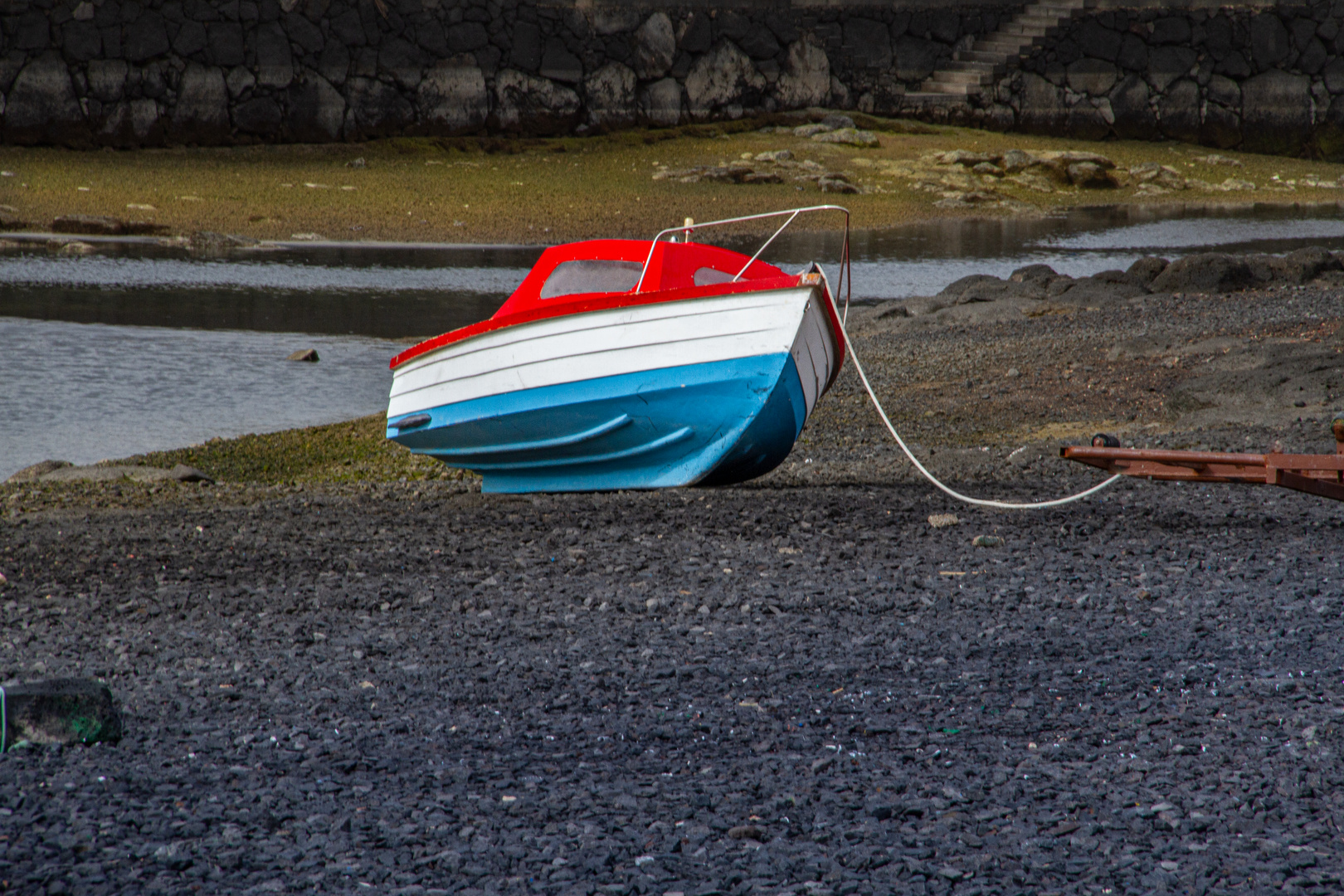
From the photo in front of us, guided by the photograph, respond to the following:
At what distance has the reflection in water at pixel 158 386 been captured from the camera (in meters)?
10.1

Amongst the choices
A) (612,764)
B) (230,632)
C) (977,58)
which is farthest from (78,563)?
(977,58)

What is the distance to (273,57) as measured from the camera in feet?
80.5


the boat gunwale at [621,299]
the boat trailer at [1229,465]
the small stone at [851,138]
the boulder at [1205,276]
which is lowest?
the boat trailer at [1229,465]

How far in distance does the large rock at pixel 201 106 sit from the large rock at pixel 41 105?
5.73ft

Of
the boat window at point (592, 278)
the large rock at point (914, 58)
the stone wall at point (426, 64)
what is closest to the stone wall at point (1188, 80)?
the large rock at point (914, 58)

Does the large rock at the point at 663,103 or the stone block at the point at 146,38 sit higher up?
the stone block at the point at 146,38

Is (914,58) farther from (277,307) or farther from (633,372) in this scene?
(633,372)

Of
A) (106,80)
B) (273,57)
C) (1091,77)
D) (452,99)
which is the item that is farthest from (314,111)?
(1091,77)

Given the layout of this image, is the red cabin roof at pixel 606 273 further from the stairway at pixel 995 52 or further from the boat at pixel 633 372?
the stairway at pixel 995 52

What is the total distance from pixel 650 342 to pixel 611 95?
2131 centimetres

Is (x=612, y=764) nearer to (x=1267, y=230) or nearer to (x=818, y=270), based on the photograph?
(x=818, y=270)

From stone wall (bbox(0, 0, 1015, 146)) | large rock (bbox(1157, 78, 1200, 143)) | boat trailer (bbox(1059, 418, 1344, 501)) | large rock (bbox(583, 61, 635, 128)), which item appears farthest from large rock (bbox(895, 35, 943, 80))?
boat trailer (bbox(1059, 418, 1344, 501))

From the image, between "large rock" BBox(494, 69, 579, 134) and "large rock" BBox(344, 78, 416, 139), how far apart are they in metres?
1.89

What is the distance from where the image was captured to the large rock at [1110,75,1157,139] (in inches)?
1181
